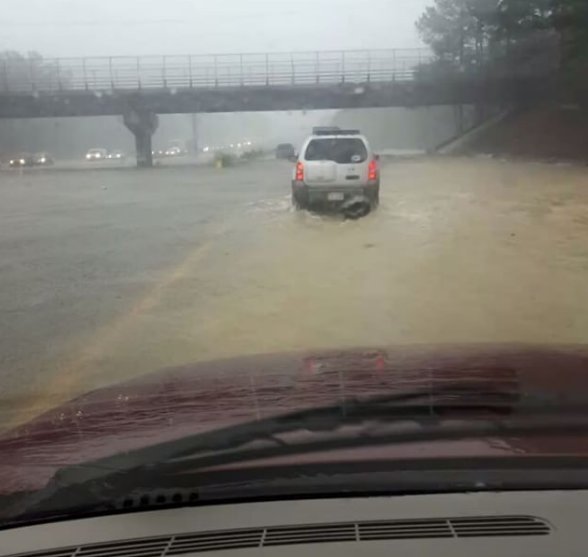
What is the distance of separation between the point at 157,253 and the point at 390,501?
41.7ft

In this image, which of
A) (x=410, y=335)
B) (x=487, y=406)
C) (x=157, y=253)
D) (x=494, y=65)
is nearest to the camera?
(x=487, y=406)

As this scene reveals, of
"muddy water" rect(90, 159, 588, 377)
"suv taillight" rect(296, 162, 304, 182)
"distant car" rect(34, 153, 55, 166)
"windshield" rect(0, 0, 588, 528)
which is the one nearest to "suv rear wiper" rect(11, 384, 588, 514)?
"windshield" rect(0, 0, 588, 528)

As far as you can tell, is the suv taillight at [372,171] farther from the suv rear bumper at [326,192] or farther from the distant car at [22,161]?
the distant car at [22,161]

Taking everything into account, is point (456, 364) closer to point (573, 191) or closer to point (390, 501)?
point (390, 501)

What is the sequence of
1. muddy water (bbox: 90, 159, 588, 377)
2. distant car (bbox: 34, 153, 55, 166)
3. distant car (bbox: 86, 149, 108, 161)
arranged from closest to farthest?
muddy water (bbox: 90, 159, 588, 377), distant car (bbox: 34, 153, 55, 166), distant car (bbox: 86, 149, 108, 161)

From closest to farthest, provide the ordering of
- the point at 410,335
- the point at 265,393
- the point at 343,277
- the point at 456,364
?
the point at 265,393 < the point at 456,364 < the point at 410,335 < the point at 343,277

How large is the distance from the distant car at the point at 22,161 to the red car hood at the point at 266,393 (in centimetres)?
4484

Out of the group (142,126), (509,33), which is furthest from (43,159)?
(509,33)

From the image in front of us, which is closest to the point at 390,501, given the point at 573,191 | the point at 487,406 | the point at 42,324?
the point at 487,406

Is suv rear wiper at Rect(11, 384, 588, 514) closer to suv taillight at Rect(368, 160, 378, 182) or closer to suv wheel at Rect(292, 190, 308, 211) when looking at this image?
suv taillight at Rect(368, 160, 378, 182)

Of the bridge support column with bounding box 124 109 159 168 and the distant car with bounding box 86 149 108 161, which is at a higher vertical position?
the bridge support column with bounding box 124 109 159 168

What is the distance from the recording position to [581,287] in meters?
11.5

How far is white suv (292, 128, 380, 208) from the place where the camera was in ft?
64.4

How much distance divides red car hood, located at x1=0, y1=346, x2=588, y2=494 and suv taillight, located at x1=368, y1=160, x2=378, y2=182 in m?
14.4
